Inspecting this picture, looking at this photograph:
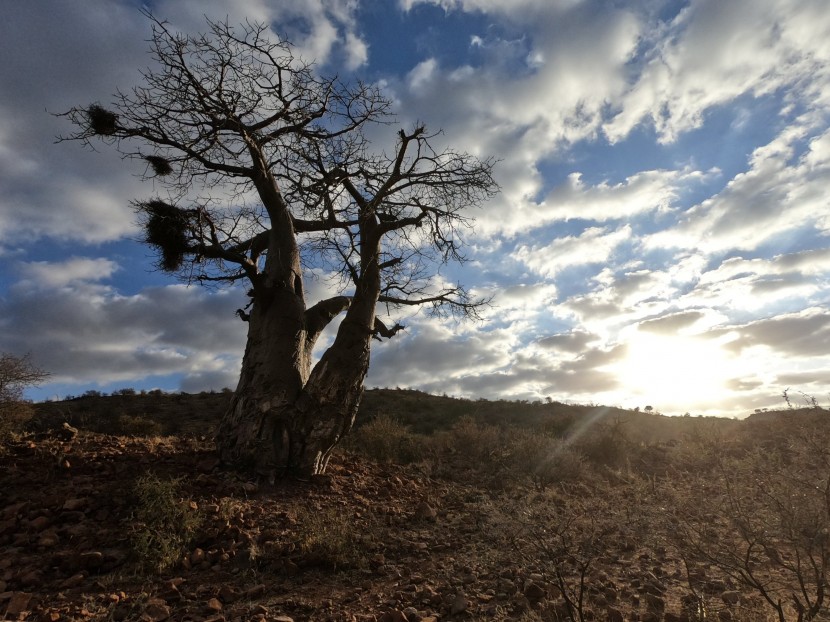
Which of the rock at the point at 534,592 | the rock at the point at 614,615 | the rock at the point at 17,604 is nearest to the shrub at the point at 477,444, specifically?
the rock at the point at 534,592

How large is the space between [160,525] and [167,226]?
3673 millimetres

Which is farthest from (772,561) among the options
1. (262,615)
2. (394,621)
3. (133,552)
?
(133,552)

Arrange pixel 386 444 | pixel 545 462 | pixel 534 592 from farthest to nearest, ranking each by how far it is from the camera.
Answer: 1. pixel 386 444
2. pixel 545 462
3. pixel 534 592

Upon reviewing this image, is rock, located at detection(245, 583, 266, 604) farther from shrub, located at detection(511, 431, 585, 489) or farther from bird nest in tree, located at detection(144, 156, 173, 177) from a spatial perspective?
bird nest in tree, located at detection(144, 156, 173, 177)

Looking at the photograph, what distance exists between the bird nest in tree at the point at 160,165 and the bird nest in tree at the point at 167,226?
0.63 metres

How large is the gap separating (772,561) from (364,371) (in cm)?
477

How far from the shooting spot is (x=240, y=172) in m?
6.68

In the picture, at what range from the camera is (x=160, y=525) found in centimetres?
417

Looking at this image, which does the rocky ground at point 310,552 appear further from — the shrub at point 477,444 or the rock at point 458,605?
the shrub at point 477,444

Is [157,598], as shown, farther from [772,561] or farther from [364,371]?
[772,561]

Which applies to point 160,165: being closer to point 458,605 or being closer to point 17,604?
point 17,604

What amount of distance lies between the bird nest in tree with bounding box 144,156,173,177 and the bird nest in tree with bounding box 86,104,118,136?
53 centimetres

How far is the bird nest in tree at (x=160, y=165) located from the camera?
6.35 m

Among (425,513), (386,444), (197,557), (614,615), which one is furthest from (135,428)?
(614,615)
